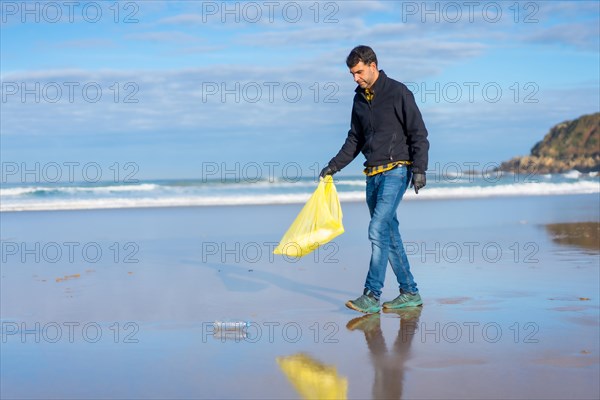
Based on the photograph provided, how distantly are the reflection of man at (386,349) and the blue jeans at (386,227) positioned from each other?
0.25m

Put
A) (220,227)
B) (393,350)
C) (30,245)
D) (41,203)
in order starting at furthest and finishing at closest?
1. (41,203)
2. (220,227)
3. (30,245)
4. (393,350)

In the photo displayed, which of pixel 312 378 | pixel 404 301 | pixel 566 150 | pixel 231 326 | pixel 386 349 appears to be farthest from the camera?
pixel 566 150

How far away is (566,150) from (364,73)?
70011 millimetres

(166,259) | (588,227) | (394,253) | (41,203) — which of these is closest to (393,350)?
(394,253)

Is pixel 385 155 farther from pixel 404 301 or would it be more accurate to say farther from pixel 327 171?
pixel 404 301

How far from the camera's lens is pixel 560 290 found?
630 cm

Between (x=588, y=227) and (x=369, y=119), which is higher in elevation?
(x=369, y=119)

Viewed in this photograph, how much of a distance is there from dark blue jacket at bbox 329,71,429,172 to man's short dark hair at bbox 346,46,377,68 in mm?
171

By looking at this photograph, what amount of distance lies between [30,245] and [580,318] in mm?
7833

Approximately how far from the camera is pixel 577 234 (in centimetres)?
1066

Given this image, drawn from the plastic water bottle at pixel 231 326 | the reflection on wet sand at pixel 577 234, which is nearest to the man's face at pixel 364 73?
the plastic water bottle at pixel 231 326

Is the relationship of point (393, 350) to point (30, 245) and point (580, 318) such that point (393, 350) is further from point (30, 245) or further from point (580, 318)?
point (30, 245)

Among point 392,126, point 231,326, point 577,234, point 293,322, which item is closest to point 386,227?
point 392,126

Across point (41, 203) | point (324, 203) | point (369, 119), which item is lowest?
point (41, 203)
